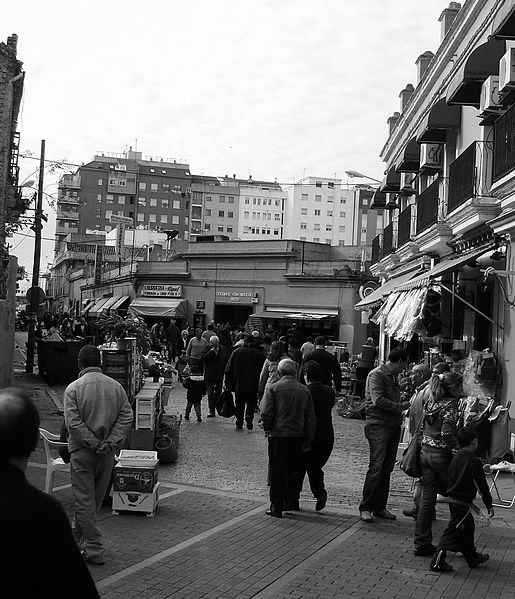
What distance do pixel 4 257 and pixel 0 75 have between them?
6583 millimetres

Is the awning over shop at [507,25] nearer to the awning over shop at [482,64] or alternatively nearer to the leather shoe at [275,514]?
the awning over shop at [482,64]

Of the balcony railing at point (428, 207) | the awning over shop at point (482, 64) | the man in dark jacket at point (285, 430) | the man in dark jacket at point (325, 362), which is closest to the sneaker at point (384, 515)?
the man in dark jacket at point (285, 430)

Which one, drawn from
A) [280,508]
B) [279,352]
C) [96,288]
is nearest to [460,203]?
[279,352]

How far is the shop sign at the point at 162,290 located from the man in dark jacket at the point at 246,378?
27.5m

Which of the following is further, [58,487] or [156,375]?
[156,375]

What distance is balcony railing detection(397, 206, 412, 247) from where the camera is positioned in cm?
2188

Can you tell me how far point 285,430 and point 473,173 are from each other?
7707 mm

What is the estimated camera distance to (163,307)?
42469 millimetres

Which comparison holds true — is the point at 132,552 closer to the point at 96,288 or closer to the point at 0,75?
the point at 0,75

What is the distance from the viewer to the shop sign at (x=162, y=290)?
43156 millimetres

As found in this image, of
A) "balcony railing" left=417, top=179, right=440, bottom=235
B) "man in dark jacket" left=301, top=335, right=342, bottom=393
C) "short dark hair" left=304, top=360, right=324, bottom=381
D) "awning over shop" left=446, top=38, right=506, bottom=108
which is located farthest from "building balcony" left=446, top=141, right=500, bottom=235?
"short dark hair" left=304, top=360, right=324, bottom=381

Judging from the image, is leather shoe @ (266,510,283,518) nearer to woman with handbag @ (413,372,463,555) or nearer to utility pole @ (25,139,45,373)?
woman with handbag @ (413,372,463,555)

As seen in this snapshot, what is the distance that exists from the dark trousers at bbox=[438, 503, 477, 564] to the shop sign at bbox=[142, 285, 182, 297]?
36.8 m

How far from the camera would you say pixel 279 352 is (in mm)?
14695
